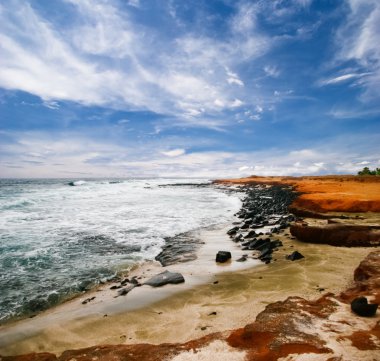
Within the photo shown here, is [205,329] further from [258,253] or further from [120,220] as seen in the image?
[120,220]

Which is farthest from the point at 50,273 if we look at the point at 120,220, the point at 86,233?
the point at 120,220

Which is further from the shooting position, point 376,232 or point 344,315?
point 376,232

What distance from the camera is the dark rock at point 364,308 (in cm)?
A: 418

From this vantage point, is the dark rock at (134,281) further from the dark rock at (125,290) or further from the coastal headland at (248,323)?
the coastal headland at (248,323)

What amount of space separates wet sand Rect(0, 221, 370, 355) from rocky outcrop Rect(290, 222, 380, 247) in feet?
2.59

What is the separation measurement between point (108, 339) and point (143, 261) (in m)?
5.45

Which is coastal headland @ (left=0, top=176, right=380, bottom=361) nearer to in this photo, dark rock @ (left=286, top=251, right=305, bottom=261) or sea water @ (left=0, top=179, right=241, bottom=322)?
dark rock @ (left=286, top=251, right=305, bottom=261)

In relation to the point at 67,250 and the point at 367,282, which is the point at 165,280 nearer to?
the point at 367,282

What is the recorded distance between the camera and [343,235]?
9617 mm

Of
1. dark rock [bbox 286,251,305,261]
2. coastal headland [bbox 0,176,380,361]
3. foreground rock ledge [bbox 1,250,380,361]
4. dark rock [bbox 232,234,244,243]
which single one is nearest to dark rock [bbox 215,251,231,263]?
coastal headland [bbox 0,176,380,361]

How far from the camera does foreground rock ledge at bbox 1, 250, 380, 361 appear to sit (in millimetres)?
3402

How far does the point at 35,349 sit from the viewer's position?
188 inches

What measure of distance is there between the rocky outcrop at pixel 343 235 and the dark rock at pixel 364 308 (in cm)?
578

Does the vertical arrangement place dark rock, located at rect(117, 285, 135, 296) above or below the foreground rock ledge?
below
